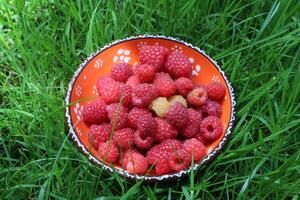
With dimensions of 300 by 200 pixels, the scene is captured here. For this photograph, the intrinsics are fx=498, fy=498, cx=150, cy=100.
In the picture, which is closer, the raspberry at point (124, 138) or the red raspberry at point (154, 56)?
the raspberry at point (124, 138)

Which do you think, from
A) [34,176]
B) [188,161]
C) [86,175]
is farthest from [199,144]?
[34,176]

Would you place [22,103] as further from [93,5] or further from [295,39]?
[295,39]

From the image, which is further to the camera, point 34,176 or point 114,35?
point 114,35

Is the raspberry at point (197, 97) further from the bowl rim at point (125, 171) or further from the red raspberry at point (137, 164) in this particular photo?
the red raspberry at point (137, 164)

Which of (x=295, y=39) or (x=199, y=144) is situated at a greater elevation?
(x=295, y=39)

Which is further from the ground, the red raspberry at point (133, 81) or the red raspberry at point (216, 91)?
the red raspberry at point (133, 81)

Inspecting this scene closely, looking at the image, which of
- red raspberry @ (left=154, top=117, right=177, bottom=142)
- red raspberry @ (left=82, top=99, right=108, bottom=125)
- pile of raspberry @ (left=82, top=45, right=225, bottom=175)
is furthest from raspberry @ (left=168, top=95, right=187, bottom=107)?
red raspberry @ (left=82, top=99, right=108, bottom=125)

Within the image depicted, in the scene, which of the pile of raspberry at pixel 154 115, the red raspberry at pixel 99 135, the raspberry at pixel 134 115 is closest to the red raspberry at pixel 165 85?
the pile of raspberry at pixel 154 115
